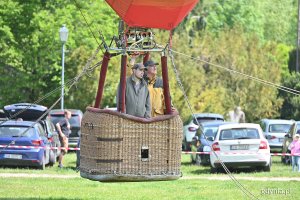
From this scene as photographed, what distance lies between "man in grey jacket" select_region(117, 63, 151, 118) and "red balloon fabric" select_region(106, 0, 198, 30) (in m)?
0.71

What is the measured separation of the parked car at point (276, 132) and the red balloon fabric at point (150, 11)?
2162 cm

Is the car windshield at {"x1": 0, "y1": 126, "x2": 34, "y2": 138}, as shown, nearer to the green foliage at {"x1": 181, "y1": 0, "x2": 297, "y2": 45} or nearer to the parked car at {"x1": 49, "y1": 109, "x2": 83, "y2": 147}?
the parked car at {"x1": 49, "y1": 109, "x2": 83, "y2": 147}

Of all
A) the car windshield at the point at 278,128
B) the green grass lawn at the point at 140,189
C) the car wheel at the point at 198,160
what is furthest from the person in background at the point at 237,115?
the green grass lawn at the point at 140,189

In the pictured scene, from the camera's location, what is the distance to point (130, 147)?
645 inches

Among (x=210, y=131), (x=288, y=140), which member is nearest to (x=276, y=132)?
(x=288, y=140)

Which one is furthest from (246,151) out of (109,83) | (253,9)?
(253,9)

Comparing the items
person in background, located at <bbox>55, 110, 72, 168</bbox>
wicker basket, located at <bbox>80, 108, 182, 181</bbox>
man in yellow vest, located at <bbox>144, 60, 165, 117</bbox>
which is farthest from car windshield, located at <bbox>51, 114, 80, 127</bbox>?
wicker basket, located at <bbox>80, 108, 182, 181</bbox>

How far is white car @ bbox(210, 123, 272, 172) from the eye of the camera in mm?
27203

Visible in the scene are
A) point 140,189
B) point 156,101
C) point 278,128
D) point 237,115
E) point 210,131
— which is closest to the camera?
point 156,101

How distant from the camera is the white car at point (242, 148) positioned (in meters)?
27.2

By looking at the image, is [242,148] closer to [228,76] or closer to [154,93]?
[154,93]

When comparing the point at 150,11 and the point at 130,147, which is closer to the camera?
the point at 130,147

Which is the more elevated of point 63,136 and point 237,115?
point 237,115

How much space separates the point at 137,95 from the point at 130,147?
0.84 m
